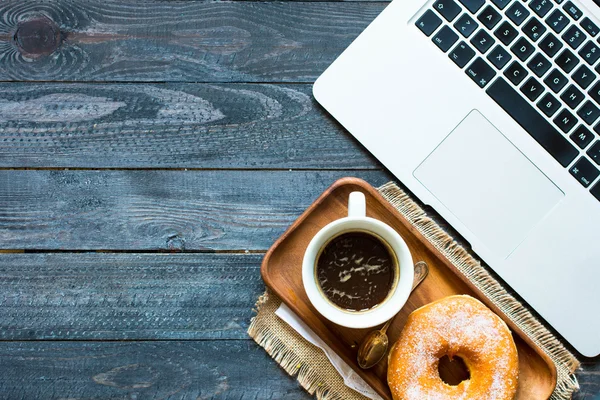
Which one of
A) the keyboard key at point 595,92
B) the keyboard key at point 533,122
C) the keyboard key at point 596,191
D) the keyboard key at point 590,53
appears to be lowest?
the keyboard key at point 596,191

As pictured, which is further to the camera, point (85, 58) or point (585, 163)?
point (85, 58)

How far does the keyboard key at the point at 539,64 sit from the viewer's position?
803mm

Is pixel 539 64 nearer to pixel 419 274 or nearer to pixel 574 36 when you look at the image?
pixel 574 36

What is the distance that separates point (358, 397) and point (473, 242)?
274mm

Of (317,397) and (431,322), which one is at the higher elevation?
(431,322)

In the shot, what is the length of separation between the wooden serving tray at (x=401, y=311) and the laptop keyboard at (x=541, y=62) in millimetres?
209

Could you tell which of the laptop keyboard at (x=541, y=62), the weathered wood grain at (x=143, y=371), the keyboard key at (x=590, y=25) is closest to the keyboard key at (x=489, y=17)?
the laptop keyboard at (x=541, y=62)

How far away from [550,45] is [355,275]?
392 millimetres

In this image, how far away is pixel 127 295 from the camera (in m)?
0.90

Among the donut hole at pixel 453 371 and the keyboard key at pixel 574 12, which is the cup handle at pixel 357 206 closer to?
the donut hole at pixel 453 371

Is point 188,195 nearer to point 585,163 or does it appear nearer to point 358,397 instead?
point 358,397

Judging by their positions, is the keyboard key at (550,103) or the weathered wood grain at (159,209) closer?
the keyboard key at (550,103)

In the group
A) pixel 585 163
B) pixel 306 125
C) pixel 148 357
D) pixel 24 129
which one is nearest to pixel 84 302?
pixel 148 357

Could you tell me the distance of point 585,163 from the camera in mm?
803
